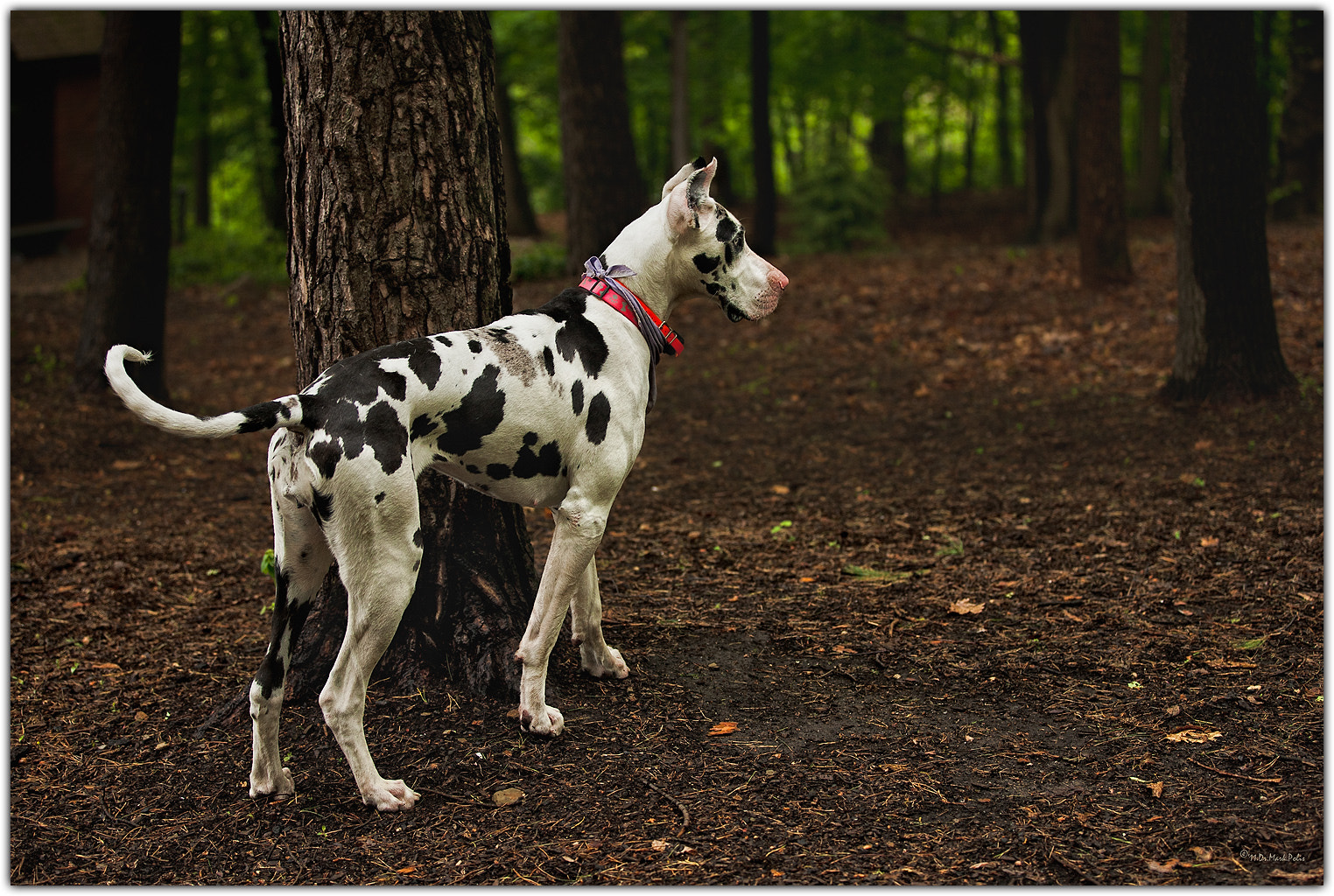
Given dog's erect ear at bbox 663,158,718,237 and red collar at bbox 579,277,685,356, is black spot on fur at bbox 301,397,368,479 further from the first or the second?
dog's erect ear at bbox 663,158,718,237

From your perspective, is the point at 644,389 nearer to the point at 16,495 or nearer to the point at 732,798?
the point at 732,798

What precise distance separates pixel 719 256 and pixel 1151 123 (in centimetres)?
1737

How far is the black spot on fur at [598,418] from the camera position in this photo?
396 centimetres

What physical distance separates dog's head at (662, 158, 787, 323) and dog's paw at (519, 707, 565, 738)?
5.89 feet

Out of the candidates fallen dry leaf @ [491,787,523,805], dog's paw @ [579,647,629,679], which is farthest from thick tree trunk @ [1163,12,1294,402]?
fallen dry leaf @ [491,787,523,805]

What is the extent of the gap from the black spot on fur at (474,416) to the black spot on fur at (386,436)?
0.66 feet

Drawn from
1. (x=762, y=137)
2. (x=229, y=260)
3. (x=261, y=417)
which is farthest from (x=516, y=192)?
(x=261, y=417)

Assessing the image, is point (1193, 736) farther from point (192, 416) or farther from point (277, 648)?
point (192, 416)

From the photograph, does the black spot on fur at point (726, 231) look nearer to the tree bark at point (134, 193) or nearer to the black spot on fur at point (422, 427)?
the black spot on fur at point (422, 427)

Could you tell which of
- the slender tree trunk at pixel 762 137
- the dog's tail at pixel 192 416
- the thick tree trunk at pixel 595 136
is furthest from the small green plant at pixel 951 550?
the slender tree trunk at pixel 762 137

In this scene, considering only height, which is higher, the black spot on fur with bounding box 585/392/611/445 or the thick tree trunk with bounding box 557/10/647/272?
the thick tree trunk with bounding box 557/10/647/272

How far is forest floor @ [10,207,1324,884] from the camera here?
351 cm

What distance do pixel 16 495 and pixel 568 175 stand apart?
7765 millimetres

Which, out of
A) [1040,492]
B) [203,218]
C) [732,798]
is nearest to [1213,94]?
[1040,492]
